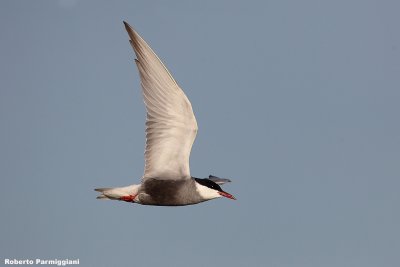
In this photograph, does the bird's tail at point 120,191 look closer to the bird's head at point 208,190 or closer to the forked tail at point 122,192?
the forked tail at point 122,192

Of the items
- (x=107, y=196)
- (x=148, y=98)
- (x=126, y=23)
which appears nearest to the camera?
(x=126, y=23)

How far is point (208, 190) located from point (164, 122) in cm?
199

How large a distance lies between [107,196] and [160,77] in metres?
3.35

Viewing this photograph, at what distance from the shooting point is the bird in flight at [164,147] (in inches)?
527

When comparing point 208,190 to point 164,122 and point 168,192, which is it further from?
point 164,122

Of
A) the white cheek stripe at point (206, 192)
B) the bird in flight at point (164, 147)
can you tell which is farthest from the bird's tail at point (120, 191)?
the white cheek stripe at point (206, 192)

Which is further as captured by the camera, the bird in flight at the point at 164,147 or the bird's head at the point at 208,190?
the bird's head at the point at 208,190

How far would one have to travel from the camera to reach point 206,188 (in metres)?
14.6

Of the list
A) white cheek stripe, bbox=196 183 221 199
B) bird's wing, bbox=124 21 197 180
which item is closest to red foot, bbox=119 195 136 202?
bird's wing, bbox=124 21 197 180

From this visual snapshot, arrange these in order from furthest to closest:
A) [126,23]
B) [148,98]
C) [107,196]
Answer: [107,196] < [148,98] < [126,23]

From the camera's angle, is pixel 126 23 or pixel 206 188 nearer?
pixel 126 23

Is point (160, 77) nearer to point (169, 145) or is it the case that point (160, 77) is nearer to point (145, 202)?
point (169, 145)

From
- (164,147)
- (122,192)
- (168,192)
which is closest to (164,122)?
(164,147)

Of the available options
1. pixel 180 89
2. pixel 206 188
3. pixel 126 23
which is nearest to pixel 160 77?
pixel 180 89
